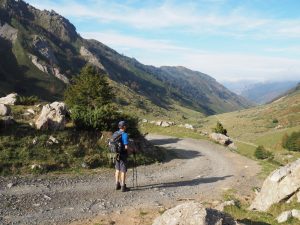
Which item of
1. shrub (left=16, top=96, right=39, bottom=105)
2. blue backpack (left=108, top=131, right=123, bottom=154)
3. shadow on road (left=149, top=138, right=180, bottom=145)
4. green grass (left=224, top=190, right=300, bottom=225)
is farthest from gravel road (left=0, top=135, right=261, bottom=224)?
shrub (left=16, top=96, right=39, bottom=105)

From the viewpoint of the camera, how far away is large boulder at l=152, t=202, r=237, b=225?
34.0 feet

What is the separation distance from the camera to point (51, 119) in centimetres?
2506

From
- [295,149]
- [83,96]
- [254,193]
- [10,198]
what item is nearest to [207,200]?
[254,193]

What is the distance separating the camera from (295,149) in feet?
294

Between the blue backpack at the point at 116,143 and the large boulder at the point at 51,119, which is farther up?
the large boulder at the point at 51,119

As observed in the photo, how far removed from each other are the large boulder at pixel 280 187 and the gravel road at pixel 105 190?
10.1 ft

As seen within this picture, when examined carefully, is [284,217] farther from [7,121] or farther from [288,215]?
[7,121]

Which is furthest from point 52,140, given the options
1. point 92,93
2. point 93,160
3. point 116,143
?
point 92,93

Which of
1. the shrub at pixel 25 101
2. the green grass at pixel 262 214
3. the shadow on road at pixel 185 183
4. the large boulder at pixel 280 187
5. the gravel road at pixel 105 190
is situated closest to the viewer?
the green grass at pixel 262 214

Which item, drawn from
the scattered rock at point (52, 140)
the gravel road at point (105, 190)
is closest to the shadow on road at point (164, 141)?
the gravel road at point (105, 190)

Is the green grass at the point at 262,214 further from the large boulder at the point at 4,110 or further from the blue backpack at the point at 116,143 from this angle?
the large boulder at the point at 4,110

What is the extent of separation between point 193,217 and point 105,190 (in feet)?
29.3

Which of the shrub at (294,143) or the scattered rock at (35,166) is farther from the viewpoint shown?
the shrub at (294,143)

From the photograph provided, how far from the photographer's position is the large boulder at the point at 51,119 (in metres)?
24.3
